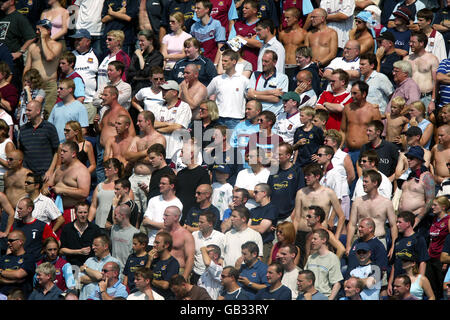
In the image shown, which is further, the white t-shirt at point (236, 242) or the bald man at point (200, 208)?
the bald man at point (200, 208)

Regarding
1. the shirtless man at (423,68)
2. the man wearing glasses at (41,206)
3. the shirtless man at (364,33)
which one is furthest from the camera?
the shirtless man at (364,33)

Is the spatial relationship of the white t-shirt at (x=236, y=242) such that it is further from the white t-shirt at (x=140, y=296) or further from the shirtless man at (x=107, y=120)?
the shirtless man at (x=107, y=120)

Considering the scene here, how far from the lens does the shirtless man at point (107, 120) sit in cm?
1697

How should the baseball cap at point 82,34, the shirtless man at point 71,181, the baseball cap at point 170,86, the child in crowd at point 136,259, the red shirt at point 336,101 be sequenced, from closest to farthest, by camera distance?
the child in crowd at point 136,259, the shirtless man at point 71,181, the baseball cap at point 170,86, the red shirt at point 336,101, the baseball cap at point 82,34

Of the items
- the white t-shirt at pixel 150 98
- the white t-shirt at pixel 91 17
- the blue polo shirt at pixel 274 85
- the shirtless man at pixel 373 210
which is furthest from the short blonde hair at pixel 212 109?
the white t-shirt at pixel 91 17


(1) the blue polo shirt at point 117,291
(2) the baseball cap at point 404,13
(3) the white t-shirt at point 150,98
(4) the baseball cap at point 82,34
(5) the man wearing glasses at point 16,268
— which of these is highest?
(2) the baseball cap at point 404,13

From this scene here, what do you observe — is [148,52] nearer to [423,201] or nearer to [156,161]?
[156,161]

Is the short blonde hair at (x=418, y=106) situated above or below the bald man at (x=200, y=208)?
above

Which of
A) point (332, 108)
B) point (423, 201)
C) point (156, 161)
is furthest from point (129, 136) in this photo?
point (423, 201)

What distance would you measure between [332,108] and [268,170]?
1787mm

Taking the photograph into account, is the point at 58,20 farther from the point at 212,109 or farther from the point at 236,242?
the point at 236,242

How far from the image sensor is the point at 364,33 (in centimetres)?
1823

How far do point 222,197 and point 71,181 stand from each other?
2.17m

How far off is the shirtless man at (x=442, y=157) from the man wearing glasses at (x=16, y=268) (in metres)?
5.74
